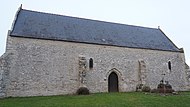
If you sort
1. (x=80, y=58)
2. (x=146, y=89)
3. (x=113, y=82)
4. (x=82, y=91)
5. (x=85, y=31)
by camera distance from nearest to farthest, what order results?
(x=82, y=91)
(x=80, y=58)
(x=146, y=89)
(x=113, y=82)
(x=85, y=31)

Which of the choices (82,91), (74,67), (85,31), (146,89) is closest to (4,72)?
(74,67)

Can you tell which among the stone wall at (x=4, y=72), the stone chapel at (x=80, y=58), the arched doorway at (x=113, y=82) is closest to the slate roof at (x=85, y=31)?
the stone chapel at (x=80, y=58)

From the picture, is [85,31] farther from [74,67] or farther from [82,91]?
[82,91]

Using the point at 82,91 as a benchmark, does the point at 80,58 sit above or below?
above

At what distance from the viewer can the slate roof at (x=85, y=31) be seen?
68.5ft

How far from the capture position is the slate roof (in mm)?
20875

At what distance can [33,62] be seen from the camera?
19.4 meters

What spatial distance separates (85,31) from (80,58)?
415 cm

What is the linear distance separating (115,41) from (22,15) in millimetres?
10347

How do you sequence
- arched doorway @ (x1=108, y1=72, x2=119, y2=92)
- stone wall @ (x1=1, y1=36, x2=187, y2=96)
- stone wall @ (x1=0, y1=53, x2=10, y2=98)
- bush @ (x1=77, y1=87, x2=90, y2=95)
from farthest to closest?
1. arched doorway @ (x1=108, y1=72, x2=119, y2=92)
2. bush @ (x1=77, y1=87, x2=90, y2=95)
3. stone wall @ (x1=1, y1=36, x2=187, y2=96)
4. stone wall @ (x1=0, y1=53, x2=10, y2=98)

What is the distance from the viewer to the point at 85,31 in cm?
2391

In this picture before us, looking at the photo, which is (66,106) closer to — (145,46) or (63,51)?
(63,51)

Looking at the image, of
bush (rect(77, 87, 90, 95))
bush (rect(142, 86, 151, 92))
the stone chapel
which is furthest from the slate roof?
bush (rect(77, 87, 90, 95))

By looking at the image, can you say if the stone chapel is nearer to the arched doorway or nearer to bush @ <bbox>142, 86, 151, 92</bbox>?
the arched doorway
